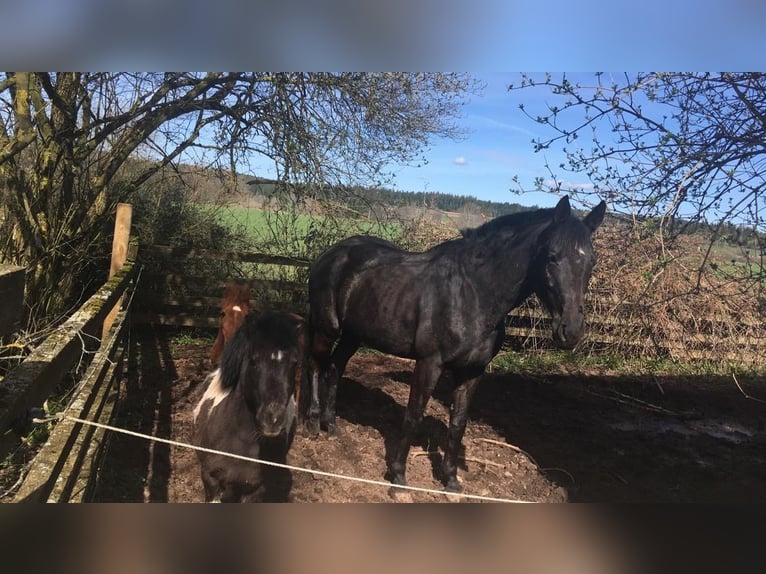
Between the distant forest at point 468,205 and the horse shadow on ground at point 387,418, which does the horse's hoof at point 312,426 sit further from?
the distant forest at point 468,205

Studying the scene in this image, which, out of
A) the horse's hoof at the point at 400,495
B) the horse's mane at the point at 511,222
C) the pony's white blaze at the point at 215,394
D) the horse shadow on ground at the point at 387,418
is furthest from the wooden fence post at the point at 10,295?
the horse shadow on ground at the point at 387,418

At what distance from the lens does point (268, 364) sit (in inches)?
90.1

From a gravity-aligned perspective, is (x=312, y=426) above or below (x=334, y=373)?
below

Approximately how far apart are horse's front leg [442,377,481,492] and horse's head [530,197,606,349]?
102 centimetres

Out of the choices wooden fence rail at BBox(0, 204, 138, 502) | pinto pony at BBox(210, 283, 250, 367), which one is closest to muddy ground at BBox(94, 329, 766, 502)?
pinto pony at BBox(210, 283, 250, 367)

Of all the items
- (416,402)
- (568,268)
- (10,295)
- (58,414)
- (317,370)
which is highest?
(568,268)

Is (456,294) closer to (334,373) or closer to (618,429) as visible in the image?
(334,373)

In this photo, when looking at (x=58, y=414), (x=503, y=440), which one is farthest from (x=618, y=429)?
(x=58, y=414)

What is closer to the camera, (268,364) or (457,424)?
(268,364)

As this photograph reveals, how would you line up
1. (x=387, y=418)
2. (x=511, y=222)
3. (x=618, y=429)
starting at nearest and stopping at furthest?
(x=511, y=222)
(x=387, y=418)
(x=618, y=429)

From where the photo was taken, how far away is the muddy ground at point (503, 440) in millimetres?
3205

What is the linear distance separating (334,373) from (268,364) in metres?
2.09

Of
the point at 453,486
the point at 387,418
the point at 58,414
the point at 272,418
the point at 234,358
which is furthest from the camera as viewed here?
the point at 387,418

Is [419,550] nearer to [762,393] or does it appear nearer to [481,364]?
[481,364]
